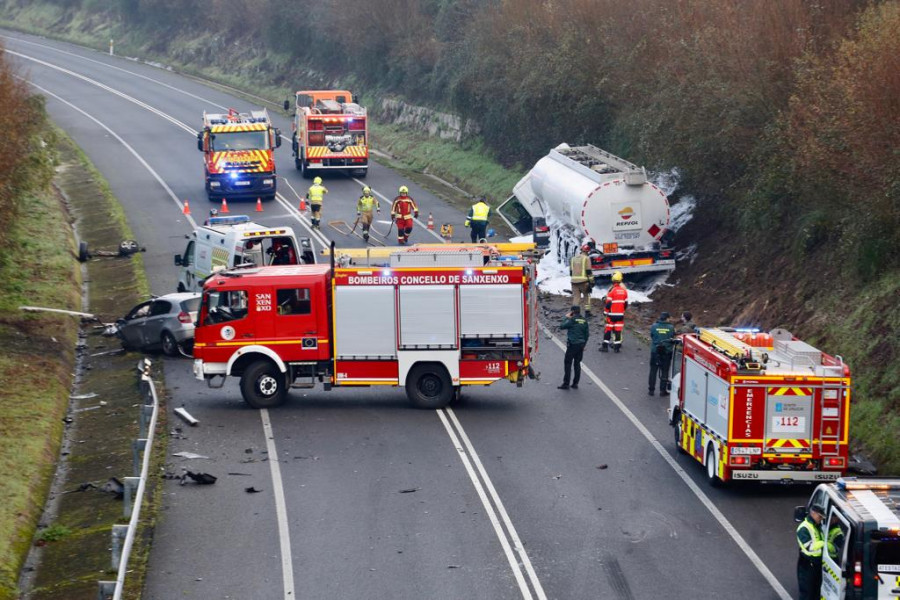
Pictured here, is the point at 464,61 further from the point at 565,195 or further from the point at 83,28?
the point at 83,28

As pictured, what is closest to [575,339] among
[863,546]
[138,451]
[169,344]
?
[138,451]

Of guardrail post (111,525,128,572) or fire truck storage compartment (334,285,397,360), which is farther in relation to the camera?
fire truck storage compartment (334,285,397,360)

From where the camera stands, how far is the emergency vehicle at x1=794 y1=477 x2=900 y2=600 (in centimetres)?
1284

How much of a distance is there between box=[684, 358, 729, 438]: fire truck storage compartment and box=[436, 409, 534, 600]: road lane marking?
3.47 meters

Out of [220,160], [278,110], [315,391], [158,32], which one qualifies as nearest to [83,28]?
[158,32]

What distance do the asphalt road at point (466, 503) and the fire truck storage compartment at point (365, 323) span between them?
119 centimetres

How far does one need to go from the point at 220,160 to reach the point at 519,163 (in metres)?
11.0

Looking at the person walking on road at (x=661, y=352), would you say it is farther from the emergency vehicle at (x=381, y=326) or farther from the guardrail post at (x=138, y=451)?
the guardrail post at (x=138, y=451)

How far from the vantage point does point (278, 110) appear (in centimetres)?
6650

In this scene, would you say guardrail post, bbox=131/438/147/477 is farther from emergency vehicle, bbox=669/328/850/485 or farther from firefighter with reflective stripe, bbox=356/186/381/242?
firefighter with reflective stripe, bbox=356/186/381/242

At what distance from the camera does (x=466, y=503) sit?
18.4 metres

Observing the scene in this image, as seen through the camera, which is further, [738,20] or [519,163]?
[519,163]

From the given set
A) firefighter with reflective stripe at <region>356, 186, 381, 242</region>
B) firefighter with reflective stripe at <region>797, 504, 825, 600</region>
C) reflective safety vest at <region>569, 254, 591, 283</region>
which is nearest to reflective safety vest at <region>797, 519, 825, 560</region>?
firefighter with reflective stripe at <region>797, 504, 825, 600</region>

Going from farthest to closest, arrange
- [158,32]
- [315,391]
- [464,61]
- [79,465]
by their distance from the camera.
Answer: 1. [158,32]
2. [464,61]
3. [315,391]
4. [79,465]
